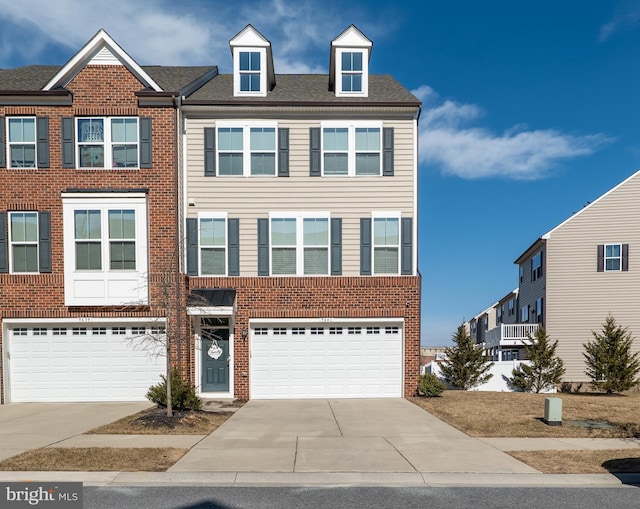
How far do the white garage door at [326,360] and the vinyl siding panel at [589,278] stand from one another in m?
13.2

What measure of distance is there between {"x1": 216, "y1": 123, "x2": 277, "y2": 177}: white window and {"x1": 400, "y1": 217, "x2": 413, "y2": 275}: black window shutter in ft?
16.0

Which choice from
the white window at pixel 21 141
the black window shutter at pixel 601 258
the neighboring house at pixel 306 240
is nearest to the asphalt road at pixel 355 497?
the neighboring house at pixel 306 240

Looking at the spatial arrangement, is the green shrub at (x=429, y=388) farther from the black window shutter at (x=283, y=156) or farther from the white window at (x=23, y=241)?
the white window at (x=23, y=241)

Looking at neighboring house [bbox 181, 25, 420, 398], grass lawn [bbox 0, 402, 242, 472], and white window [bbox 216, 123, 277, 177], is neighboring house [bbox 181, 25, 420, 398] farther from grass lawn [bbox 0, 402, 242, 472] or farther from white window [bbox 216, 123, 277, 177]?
grass lawn [bbox 0, 402, 242, 472]

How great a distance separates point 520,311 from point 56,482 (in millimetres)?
30536

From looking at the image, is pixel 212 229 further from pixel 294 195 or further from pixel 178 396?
pixel 178 396

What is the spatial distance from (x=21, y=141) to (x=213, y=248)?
6962 millimetres

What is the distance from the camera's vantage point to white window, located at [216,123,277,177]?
51.2ft

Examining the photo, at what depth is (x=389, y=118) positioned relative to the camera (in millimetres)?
15766

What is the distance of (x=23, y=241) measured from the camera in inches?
578

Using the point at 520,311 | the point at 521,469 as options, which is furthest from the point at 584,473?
the point at 520,311

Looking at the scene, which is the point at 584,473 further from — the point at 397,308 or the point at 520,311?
the point at 520,311

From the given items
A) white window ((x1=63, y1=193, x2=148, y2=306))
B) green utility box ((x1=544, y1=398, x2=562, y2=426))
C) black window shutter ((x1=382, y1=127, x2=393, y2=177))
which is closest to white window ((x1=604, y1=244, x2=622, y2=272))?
black window shutter ((x1=382, y1=127, x2=393, y2=177))

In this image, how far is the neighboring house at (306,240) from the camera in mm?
15375
